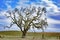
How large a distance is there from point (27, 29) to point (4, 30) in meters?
0.85

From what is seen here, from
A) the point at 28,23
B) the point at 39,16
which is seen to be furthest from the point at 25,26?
the point at 39,16

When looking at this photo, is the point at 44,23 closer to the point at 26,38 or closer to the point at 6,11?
the point at 26,38

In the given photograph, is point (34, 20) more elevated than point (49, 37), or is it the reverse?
point (34, 20)

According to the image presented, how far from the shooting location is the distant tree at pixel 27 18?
767 cm

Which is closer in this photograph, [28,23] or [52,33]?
[52,33]

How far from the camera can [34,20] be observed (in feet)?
26.0

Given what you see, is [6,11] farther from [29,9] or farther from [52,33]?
[52,33]

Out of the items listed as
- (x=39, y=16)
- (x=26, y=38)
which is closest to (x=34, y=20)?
(x=39, y=16)

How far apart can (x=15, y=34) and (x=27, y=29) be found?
1.62ft

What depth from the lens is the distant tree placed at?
7.67m

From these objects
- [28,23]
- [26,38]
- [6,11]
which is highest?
[6,11]

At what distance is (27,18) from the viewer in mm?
7969

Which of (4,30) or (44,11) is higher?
(44,11)

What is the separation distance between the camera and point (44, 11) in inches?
299
